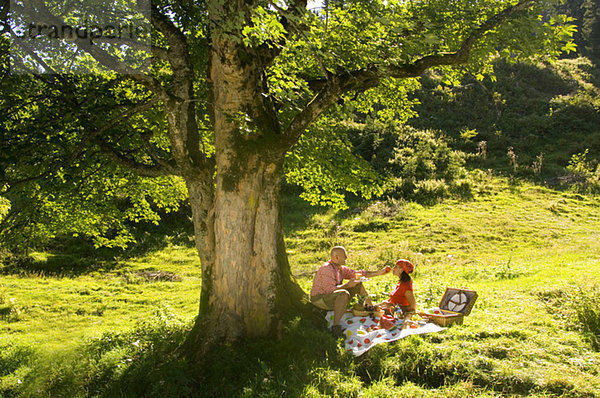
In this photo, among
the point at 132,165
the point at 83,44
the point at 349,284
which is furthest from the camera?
the point at 132,165

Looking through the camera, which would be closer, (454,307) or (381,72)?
(381,72)

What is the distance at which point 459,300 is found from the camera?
8.36 metres

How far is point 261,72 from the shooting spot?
7887mm

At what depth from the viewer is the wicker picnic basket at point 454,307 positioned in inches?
309

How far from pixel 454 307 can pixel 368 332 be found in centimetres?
180

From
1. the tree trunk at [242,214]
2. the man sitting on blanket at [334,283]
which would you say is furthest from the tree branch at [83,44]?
the man sitting on blanket at [334,283]

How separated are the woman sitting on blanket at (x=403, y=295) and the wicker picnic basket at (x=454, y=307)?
25 cm

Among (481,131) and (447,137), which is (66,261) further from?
(481,131)

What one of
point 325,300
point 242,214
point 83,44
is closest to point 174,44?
point 83,44

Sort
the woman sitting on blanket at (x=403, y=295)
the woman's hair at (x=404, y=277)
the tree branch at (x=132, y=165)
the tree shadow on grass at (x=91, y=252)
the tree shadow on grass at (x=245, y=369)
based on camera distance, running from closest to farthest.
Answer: the tree shadow on grass at (x=245, y=369), the woman sitting on blanket at (x=403, y=295), the woman's hair at (x=404, y=277), the tree branch at (x=132, y=165), the tree shadow on grass at (x=91, y=252)

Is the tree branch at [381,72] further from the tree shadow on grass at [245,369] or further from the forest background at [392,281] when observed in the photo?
the tree shadow on grass at [245,369]

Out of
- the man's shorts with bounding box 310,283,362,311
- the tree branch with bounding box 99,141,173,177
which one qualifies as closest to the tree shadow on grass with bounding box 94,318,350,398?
the man's shorts with bounding box 310,283,362,311

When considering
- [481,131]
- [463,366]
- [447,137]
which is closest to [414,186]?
[447,137]

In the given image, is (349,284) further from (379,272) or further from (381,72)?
(381,72)
